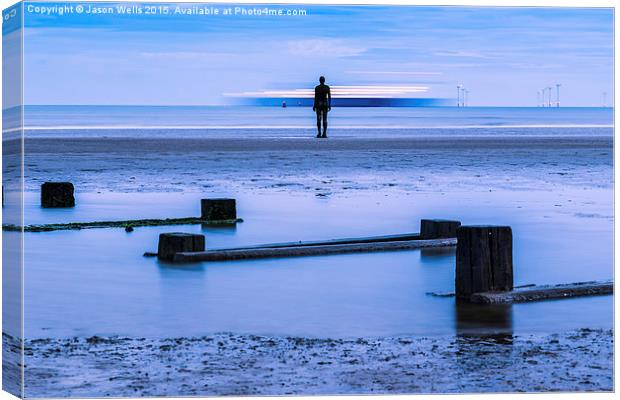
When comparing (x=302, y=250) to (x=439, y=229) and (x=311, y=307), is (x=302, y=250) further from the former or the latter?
(x=311, y=307)

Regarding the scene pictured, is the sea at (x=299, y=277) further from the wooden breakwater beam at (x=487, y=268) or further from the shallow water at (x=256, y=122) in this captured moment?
the shallow water at (x=256, y=122)

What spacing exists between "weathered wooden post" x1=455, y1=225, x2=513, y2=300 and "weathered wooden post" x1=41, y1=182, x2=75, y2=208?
1006cm

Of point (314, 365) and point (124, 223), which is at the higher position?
point (124, 223)

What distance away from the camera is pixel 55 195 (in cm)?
2105

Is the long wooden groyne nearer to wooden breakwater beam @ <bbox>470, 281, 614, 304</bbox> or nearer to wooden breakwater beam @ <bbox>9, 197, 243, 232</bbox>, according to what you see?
wooden breakwater beam @ <bbox>9, 197, 243, 232</bbox>

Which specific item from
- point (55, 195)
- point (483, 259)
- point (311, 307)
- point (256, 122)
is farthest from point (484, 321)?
point (256, 122)

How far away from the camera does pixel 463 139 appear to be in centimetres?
5100

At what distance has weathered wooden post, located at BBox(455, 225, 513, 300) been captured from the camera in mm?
11664

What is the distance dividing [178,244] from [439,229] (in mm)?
2917

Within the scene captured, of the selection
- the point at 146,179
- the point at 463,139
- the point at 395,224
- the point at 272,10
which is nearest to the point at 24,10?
the point at 272,10

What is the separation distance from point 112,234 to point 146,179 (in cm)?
1147

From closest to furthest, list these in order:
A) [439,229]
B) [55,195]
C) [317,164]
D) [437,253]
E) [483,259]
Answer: [483,259] < [437,253] < [439,229] < [55,195] < [317,164]

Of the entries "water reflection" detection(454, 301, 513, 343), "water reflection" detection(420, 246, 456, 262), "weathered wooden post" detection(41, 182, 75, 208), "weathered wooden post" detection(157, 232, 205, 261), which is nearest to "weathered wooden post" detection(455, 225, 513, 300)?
"water reflection" detection(454, 301, 513, 343)

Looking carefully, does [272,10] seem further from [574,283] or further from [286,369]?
[574,283]
